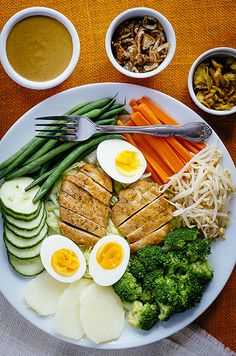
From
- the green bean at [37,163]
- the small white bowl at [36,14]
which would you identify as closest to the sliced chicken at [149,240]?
the green bean at [37,163]

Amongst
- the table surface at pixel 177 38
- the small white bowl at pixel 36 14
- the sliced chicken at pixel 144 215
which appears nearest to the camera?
the small white bowl at pixel 36 14

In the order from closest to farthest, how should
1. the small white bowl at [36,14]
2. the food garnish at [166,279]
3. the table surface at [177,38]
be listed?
the small white bowl at [36,14]
the food garnish at [166,279]
the table surface at [177,38]

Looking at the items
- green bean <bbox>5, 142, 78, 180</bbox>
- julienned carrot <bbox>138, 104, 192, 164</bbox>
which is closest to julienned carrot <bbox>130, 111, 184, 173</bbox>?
julienned carrot <bbox>138, 104, 192, 164</bbox>

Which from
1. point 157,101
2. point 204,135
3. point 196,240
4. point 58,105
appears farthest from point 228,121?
point 58,105

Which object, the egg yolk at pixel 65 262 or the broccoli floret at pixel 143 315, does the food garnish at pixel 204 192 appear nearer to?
the broccoli floret at pixel 143 315

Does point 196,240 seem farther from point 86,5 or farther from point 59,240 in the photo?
point 86,5

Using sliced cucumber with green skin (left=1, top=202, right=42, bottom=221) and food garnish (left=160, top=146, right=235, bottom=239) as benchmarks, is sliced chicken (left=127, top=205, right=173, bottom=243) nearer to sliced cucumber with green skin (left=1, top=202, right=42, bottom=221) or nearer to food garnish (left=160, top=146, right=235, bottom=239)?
food garnish (left=160, top=146, right=235, bottom=239)
